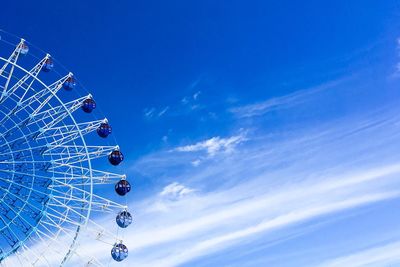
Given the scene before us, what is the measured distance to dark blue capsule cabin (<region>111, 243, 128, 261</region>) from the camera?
131ft

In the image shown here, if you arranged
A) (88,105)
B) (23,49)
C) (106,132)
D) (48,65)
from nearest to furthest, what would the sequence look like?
(23,49)
(48,65)
(88,105)
(106,132)

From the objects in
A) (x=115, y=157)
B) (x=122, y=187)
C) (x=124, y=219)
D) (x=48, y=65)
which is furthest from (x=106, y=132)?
(x=124, y=219)

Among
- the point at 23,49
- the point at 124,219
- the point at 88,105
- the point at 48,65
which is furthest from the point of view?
the point at 88,105

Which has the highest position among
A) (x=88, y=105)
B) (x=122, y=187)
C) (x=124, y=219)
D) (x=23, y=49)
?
(x=23, y=49)

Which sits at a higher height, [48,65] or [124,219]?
[48,65]

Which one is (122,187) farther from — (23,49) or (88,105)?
(23,49)

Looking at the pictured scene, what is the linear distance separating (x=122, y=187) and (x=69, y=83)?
857 centimetres

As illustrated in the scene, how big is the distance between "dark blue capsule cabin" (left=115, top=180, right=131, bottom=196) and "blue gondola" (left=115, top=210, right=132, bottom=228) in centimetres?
142

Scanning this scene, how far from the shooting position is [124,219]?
4134cm

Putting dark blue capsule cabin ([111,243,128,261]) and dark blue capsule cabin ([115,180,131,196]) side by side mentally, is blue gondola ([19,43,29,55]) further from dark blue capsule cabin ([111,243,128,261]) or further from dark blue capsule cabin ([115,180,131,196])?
dark blue capsule cabin ([111,243,128,261])

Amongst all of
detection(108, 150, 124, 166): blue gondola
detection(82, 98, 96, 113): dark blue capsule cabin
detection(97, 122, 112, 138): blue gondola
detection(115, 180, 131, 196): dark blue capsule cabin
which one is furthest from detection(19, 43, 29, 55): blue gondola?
detection(115, 180, 131, 196): dark blue capsule cabin

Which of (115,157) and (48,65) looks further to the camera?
(115,157)

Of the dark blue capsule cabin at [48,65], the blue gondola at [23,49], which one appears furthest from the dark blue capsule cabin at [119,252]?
the blue gondola at [23,49]

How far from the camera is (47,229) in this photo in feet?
124
